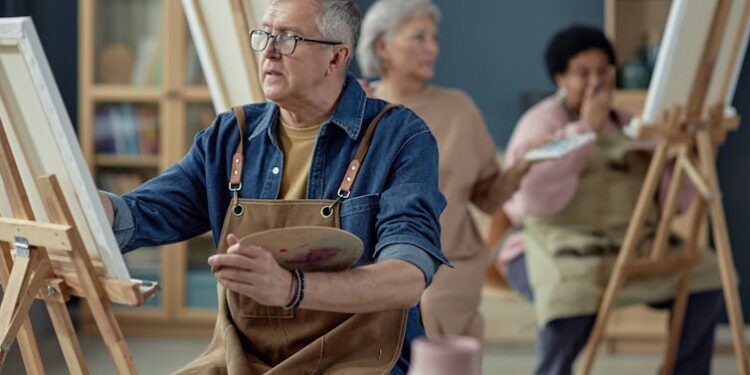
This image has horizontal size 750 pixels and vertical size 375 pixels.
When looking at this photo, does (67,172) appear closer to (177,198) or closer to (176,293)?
(177,198)

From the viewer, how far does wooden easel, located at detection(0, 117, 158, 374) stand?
6.14 feet

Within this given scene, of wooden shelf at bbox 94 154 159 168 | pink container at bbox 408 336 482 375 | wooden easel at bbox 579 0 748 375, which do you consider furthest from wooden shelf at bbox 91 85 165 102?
pink container at bbox 408 336 482 375

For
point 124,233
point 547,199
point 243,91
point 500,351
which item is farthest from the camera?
point 500,351

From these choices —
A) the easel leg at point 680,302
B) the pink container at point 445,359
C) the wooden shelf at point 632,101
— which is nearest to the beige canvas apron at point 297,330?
the pink container at point 445,359

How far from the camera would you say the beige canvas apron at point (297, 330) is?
74.4 inches

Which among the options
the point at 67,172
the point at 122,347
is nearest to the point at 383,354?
the point at 122,347

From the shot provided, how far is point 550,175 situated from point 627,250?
415mm

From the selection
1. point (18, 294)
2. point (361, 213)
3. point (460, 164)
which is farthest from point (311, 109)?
point (460, 164)

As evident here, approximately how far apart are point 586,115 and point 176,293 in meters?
2.01

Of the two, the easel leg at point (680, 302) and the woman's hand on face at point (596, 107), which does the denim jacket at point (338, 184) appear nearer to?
the easel leg at point (680, 302)

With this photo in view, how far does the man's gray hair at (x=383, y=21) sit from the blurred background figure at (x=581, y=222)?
488 mm

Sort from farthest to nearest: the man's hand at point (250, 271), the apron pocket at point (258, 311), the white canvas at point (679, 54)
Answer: the white canvas at point (679, 54) → the apron pocket at point (258, 311) → the man's hand at point (250, 271)

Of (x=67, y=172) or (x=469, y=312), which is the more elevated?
(x=67, y=172)

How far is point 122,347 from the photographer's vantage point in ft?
6.23
